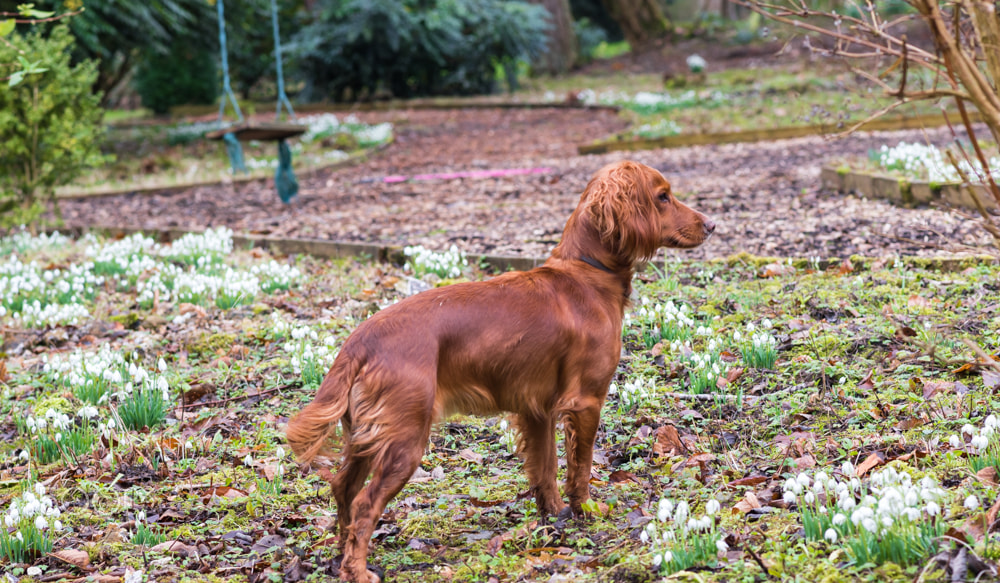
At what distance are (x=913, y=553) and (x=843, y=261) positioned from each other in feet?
13.3

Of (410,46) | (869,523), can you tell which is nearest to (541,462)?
(869,523)

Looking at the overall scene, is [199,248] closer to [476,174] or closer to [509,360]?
[509,360]

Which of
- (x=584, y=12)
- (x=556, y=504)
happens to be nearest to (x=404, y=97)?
(x=584, y=12)

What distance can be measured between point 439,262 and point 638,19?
32.1 m

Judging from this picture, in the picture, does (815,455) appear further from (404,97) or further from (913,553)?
(404,97)

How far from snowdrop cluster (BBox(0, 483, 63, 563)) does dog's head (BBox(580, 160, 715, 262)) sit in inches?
93.4

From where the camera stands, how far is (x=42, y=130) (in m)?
9.95

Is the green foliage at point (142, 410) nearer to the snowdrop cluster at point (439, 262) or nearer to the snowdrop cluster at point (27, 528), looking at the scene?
Result: the snowdrop cluster at point (27, 528)

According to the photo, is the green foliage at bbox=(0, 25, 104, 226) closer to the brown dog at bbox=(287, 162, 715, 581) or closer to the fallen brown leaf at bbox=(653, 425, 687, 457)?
the brown dog at bbox=(287, 162, 715, 581)

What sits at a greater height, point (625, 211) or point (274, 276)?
point (625, 211)

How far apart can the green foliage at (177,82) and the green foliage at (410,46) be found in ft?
12.0

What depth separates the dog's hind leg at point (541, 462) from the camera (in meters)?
3.58

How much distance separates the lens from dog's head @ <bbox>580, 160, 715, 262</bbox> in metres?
3.55

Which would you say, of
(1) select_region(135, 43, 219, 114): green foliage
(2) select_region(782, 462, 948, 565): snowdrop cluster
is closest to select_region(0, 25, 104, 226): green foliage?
(2) select_region(782, 462, 948, 565): snowdrop cluster
